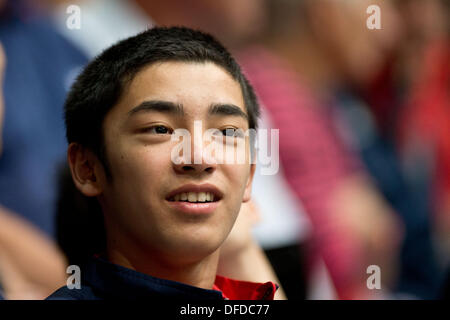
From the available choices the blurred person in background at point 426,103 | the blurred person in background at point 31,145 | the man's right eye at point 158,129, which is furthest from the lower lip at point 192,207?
the blurred person in background at point 426,103

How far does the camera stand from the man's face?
753 mm

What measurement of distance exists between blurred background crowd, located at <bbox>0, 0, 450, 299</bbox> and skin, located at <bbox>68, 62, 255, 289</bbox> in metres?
0.23

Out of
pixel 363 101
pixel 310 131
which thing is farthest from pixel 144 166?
pixel 363 101

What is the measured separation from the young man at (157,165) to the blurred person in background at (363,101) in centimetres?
66

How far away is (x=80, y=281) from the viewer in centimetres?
82

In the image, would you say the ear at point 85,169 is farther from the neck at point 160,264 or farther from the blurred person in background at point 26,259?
the blurred person in background at point 26,259

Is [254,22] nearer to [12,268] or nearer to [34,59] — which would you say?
[34,59]

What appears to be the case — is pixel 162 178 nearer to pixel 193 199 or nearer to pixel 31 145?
pixel 193 199

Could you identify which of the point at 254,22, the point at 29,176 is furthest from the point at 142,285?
the point at 254,22

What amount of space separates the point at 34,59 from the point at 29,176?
257 millimetres

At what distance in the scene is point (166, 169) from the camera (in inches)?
29.8

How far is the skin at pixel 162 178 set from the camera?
2.48 ft

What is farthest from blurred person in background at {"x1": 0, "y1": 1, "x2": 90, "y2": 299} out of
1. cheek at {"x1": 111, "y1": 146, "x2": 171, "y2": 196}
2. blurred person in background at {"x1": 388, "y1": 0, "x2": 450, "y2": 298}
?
blurred person in background at {"x1": 388, "y1": 0, "x2": 450, "y2": 298}

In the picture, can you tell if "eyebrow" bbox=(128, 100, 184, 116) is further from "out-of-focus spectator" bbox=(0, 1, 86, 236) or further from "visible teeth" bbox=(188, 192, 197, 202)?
"out-of-focus spectator" bbox=(0, 1, 86, 236)
